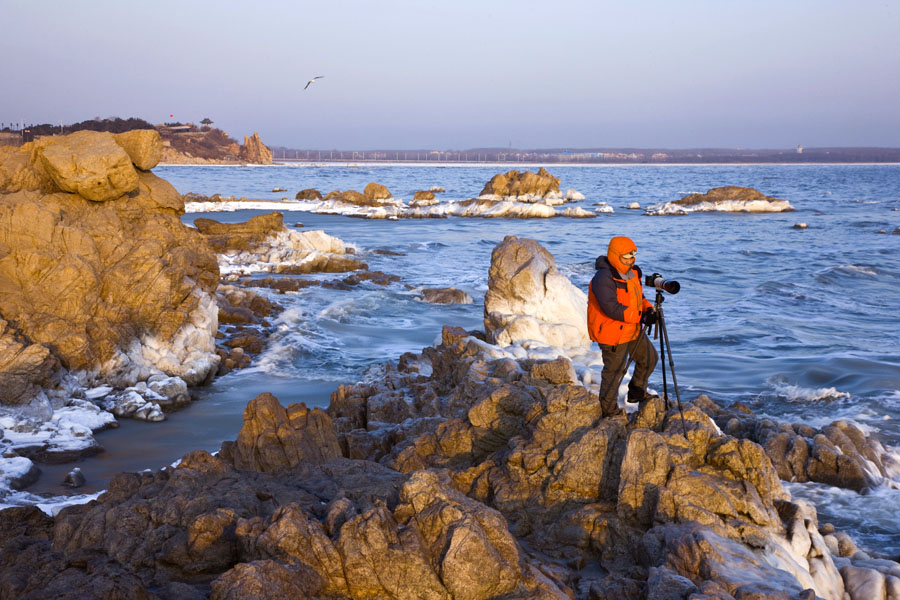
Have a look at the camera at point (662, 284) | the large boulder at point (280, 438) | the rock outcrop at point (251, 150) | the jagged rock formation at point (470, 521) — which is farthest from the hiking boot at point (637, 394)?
the rock outcrop at point (251, 150)

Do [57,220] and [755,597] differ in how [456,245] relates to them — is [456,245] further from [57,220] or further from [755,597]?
[755,597]

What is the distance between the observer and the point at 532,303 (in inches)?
449

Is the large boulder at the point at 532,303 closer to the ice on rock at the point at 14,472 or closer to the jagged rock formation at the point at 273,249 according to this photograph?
the ice on rock at the point at 14,472

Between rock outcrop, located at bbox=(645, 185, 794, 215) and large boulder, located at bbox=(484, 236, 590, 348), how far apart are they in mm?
47257

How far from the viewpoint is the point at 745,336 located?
15.9 metres

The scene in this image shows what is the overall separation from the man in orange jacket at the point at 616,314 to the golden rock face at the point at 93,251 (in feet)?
25.0

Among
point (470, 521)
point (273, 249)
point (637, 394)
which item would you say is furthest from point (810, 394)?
point (273, 249)

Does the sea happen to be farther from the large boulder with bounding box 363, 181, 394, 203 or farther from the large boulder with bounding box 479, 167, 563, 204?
the large boulder with bounding box 479, 167, 563, 204

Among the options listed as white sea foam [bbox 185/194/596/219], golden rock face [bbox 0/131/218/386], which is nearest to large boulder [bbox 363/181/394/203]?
white sea foam [bbox 185/194/596/219]

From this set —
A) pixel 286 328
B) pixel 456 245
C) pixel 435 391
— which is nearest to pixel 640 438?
pixel 435 391

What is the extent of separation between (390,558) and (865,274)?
86.6ft

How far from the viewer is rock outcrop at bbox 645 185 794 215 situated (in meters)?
57.6

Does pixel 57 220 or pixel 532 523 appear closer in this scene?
pixel 532 523

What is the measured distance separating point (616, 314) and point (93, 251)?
8.78 m
